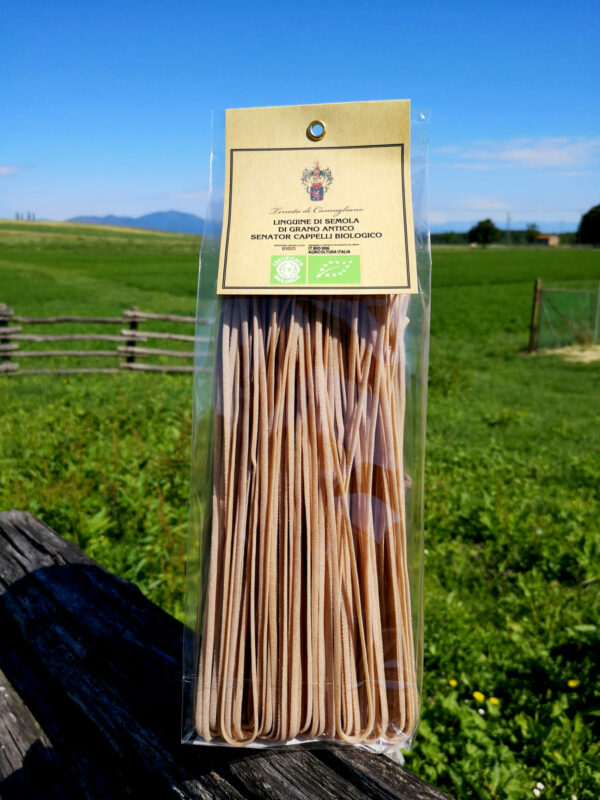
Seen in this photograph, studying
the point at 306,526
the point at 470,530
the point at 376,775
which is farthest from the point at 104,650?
the point at 470,530

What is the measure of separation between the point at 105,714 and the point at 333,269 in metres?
1.33

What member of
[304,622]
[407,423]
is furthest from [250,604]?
[407,423]

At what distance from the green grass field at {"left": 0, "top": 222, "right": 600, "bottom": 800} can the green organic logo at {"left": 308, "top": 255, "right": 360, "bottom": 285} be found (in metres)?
2.27

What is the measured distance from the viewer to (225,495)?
1229 millimetres

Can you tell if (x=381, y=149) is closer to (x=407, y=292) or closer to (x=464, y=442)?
(x=407, y=292)

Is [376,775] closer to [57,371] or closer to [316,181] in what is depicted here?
[316,181]

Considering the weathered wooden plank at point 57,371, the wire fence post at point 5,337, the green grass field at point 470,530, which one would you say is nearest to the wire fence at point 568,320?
the green grass field at point 470,530

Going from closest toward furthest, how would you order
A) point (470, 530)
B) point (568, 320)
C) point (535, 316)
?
point (470, 530), point (535, 316), point (568, 320)

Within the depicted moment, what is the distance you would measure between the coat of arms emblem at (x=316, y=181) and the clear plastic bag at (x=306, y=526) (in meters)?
0.23

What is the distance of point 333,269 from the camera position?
124cm

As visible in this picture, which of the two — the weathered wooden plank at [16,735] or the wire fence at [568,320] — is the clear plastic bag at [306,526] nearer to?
A: the weathered wooden plank at [16,735]

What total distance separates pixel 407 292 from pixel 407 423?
28 cm

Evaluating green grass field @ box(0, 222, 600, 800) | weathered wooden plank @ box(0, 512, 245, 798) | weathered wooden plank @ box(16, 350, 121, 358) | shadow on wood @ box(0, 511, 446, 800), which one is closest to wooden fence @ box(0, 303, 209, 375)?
weathered wooden plank @ box(16, 350, 121, 358)

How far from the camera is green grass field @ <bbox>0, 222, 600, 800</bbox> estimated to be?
2.81m
